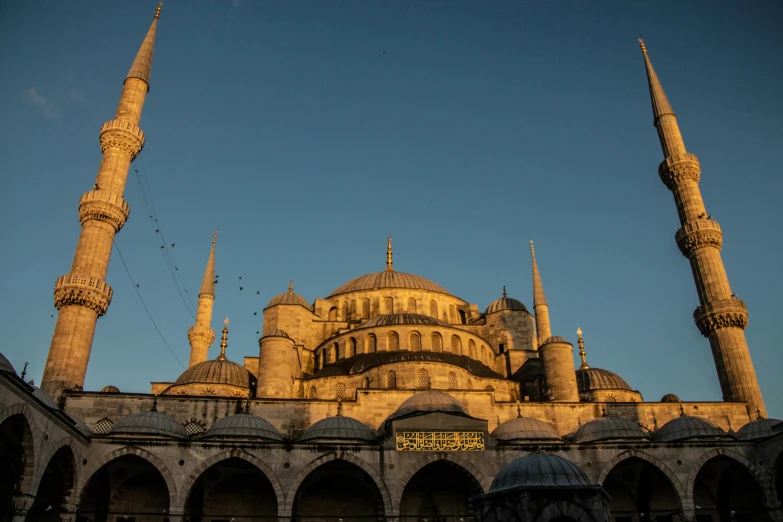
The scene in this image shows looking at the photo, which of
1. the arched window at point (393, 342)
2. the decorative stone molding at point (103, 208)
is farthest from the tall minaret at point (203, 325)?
the arched window at point (393, 342)

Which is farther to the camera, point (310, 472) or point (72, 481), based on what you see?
point (310, 472)

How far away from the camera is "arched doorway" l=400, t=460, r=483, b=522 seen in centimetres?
1895

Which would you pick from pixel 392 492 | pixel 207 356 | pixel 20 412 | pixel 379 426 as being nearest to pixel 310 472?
pixel 392 492

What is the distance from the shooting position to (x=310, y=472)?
17406mm

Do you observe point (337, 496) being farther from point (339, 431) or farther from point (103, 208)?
point (103, 208)

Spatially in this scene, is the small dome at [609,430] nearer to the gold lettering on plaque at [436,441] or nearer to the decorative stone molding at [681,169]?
the gold lettering on plaque at [436,441]

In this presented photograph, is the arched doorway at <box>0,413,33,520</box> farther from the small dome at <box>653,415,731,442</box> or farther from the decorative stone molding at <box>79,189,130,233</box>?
the small dome at <box>653,415,731,442</box>

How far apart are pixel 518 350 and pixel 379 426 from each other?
31.4ft

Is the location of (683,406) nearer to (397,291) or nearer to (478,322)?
(478,322)

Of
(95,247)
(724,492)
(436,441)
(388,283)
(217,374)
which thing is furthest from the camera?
(388,283)

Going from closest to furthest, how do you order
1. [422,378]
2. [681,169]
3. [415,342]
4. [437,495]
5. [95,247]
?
[437,495] < [422,378] < [95,247] < [415,342] < [681,169]

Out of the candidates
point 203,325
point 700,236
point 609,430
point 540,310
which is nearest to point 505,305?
point 540,310

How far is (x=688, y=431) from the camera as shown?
18625 mm

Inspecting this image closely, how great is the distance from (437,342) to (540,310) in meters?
11.3
